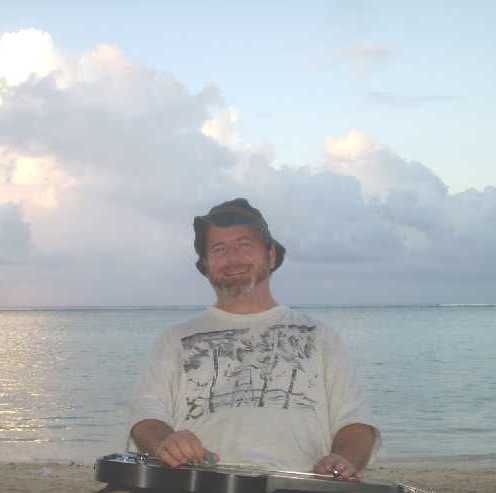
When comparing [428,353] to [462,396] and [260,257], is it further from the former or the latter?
[260,257]

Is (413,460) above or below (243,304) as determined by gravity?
below

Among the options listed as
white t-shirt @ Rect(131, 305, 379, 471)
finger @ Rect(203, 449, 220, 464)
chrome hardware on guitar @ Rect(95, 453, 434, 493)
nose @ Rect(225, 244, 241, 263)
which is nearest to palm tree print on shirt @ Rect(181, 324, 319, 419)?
white t-shirt @ Rect(131, 305, 379, 471)

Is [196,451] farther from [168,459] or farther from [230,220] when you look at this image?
[230,220]

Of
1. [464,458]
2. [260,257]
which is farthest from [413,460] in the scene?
[260,257]

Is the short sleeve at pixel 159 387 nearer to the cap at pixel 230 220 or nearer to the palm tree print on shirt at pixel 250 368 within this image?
the palm tree print on shirt at pixel 250 368

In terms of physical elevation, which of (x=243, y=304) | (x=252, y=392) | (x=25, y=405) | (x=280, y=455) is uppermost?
(x=243, y=304)

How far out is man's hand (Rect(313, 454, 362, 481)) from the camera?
2889mm

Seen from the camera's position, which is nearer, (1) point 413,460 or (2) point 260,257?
(2) point 260,257

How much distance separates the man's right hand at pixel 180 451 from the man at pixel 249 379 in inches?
11.8

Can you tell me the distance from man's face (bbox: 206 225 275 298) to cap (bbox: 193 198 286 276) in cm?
2

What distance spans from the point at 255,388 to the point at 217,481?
0.87 m

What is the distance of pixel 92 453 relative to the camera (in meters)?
13.8

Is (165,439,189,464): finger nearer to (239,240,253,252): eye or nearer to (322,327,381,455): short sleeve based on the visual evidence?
(322,327,381,455): short sleeve

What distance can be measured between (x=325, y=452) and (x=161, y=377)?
2.21ft
